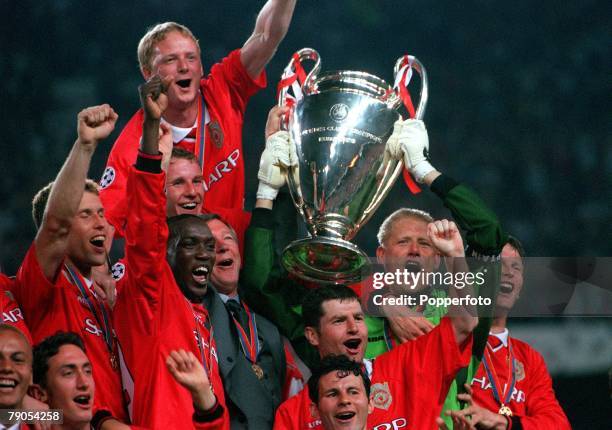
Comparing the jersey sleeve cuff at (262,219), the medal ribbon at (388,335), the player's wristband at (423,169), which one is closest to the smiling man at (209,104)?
the jersey sleeve cuff at (262,219)

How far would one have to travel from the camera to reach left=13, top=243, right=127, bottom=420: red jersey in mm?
3715

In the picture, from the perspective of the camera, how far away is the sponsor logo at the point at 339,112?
4.00 m

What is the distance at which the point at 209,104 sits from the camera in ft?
15.4

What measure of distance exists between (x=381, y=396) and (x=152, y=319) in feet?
2.74

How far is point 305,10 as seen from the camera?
5906 millimetres

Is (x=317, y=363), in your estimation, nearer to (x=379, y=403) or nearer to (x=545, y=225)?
(x=379, y=403)

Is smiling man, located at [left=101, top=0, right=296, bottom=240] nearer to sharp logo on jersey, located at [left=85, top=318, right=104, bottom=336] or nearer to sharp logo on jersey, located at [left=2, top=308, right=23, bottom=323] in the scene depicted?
sharp logo on jersey, located at [left=85, top=318, right=104, bottom=336]

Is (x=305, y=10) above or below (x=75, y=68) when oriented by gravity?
above

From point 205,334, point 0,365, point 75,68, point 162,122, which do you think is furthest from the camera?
point 75,68

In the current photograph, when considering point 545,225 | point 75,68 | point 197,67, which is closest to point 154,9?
point 75,68

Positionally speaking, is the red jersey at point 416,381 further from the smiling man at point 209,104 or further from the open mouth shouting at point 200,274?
the smiling man at point 209,104

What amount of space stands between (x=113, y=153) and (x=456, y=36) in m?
2.02

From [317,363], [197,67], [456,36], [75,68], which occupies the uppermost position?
[456,36]

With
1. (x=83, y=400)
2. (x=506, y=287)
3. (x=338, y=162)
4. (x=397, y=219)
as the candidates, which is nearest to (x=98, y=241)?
(x=83, y=400)
